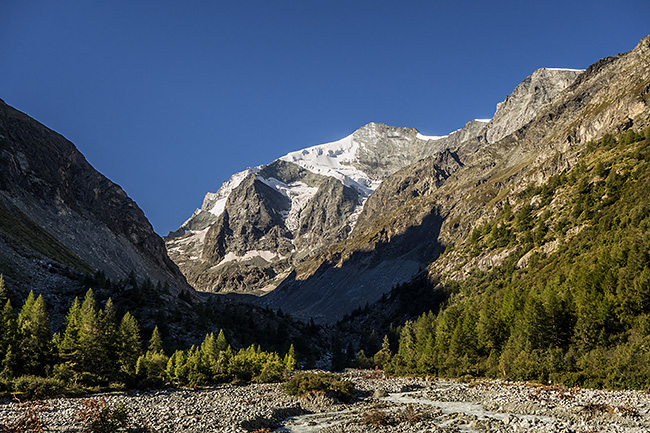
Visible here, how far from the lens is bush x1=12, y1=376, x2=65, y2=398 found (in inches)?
1830

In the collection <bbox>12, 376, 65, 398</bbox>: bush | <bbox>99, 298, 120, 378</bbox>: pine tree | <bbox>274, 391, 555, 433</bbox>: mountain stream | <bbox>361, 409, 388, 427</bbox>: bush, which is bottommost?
<bbox>274, 391, 555, 433</bbox>: mountain stream

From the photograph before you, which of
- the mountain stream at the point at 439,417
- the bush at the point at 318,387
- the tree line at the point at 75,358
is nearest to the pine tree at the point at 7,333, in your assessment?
the tree line at the point at 75,358

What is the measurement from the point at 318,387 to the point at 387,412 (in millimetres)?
16105

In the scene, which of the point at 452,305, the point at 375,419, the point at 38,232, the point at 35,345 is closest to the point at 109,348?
the point at 35,345

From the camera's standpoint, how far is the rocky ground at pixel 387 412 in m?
32.4

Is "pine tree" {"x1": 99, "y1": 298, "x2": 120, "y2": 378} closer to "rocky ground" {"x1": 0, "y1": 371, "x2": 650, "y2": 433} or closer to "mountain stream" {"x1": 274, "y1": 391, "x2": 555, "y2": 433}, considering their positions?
"rocky ground" {"x1": 0, "y1": 371, "x2": 650, "y2": 433}

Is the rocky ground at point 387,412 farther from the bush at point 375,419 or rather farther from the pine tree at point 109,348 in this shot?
the pine tree at point 109,348

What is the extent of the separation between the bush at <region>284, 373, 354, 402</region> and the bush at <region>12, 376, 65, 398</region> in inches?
1087

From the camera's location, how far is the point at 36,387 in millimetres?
47312

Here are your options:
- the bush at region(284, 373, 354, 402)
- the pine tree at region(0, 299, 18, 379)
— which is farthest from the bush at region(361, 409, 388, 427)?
the pine tree at region(0, 299, 18, 379)

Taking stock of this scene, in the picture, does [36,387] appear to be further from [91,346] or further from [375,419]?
[375,419]

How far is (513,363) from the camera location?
63781 mm

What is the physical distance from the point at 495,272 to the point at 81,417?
129 m

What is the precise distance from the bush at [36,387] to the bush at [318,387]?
27610mm
